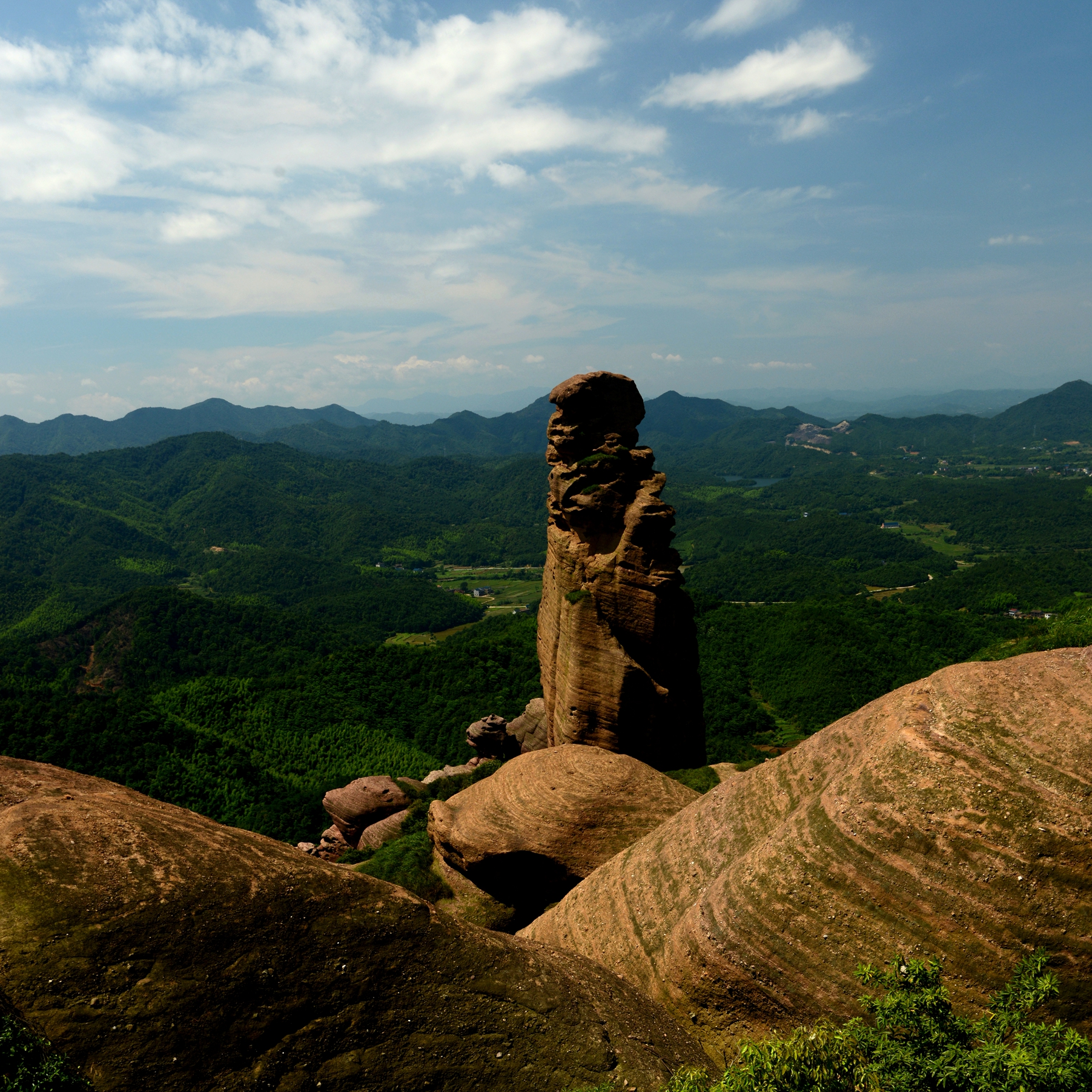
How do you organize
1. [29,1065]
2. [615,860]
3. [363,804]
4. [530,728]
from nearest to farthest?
[29,1065] < [615,860] < [363,804] < [530,728]

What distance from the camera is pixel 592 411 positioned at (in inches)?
1262

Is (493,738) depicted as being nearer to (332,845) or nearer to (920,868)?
(332,845)

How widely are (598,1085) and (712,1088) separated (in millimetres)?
2093

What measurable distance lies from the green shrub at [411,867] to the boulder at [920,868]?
45.2 ft

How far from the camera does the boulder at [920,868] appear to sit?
34.7 feet

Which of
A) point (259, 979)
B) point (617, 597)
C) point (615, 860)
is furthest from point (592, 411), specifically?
point (259, 979)

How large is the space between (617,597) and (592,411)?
973cm

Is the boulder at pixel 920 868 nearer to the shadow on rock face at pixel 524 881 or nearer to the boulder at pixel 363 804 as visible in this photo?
the shadow on rock face at pixel 524 881

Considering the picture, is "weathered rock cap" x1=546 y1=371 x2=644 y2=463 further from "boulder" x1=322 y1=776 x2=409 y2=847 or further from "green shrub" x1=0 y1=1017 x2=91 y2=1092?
"green shrub" x1=0 y1=1017 x2=91 y2=1092

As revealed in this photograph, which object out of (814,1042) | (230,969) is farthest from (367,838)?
(814,1042)

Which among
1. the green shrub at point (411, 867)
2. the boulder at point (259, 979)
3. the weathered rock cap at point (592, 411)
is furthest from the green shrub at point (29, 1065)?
the weathered rock cap at point (592, 411)

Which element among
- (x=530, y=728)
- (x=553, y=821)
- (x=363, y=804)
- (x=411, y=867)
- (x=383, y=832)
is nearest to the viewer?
(x=553, y=821)

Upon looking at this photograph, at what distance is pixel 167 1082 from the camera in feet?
29.7

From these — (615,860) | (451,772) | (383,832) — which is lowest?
(383,832)
